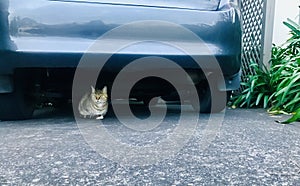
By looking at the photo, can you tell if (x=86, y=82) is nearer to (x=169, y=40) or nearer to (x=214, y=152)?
(x=169, y=40)

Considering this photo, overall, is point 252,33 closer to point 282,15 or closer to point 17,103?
point 282,15

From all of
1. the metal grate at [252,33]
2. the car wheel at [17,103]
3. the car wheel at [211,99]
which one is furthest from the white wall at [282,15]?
the car wheel at [17,103]

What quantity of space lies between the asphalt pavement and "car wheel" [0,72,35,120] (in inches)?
4.9

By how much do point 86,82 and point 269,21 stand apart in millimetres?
1644

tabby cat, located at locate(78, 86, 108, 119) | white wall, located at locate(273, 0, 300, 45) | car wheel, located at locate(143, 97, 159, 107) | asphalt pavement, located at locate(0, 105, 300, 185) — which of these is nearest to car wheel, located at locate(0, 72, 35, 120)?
asphalt pavement, located at locate(0, 105, 300, 185)

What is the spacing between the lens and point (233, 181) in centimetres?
65

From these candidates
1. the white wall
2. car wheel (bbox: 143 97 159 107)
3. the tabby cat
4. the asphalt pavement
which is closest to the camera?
the asphalt pavement

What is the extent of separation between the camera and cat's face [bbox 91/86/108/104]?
5.82 feet

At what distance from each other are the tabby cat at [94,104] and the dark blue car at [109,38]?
26 centimetres

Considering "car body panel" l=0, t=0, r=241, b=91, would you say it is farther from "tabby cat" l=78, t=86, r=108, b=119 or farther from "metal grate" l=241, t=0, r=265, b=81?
"metal grate" l=241, t=0, r=265, b=81

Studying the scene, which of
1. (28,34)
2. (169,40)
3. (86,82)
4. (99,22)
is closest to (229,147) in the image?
(169,40)

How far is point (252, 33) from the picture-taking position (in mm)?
2674

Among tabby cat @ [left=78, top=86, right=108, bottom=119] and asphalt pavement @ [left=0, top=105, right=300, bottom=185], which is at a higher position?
asphalt pavement @ [left=0, top=105, right=300, bottom=185]

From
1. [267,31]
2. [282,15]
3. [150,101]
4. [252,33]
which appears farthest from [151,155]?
[282,15]
